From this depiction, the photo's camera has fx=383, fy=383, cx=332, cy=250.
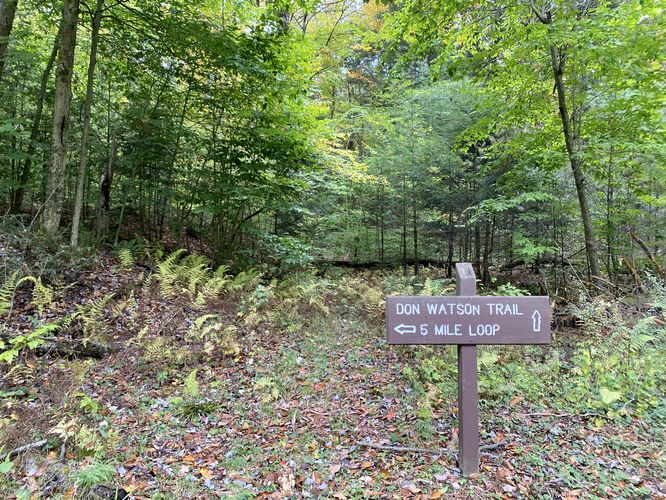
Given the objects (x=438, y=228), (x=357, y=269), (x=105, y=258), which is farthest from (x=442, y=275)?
(x=105, y=258)

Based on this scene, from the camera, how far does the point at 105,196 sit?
29.6 ft

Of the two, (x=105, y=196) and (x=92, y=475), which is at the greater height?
(x=105, y=196)

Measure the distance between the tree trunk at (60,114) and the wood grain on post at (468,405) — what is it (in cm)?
731

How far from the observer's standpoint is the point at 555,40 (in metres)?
6.24

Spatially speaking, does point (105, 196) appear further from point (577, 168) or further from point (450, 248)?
point (577, 168)

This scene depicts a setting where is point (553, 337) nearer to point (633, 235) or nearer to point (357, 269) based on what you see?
point (633, 235)

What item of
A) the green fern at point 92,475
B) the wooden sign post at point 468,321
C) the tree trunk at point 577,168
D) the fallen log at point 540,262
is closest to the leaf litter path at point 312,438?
the green fern at point 92,475

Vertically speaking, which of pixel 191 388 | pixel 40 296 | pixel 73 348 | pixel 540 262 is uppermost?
pixel 540 262

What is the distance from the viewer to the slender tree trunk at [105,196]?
8.94 metres

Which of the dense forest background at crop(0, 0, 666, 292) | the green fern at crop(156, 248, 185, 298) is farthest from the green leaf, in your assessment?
the green fern at crop(156, 248, 185, 298)

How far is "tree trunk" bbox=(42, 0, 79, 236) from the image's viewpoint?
276 inches

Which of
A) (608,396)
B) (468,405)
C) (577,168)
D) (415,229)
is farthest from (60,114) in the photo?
(577,168)

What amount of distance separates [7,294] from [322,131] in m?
7.01

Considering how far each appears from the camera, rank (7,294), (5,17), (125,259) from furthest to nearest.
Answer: (125,259) < (5,17) < (7,294)
